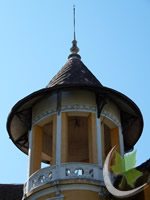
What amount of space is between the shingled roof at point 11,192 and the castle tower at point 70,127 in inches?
64.4

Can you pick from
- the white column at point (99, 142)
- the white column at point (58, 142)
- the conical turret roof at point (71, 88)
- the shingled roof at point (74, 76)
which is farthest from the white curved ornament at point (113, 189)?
the shingled roof at point (74, 76)

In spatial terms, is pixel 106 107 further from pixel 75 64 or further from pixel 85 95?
pixel 75 64

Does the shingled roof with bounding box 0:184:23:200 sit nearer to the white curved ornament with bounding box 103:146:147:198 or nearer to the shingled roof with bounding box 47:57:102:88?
the shingled roof with bounding box 47:57:102:88

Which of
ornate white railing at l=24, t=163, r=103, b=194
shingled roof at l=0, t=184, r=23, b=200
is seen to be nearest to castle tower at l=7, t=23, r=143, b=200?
ornate white railing at l=24, t=163, r=103, b=194

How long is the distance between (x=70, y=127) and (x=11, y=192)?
153 inches

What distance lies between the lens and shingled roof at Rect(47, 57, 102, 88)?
64.1ft

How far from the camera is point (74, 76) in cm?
2008

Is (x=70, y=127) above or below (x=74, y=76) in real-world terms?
below

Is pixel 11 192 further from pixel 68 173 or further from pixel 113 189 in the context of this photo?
pixel 113 189

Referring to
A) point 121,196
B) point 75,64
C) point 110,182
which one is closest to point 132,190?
point 121,196

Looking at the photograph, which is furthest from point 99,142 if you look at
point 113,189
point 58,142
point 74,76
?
point 74,76

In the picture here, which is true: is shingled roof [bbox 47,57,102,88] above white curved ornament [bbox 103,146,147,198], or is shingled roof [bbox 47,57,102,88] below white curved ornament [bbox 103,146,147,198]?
above

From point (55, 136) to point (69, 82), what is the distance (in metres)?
2.30

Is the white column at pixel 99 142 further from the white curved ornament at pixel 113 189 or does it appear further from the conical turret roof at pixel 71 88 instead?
the conical turret roof at pixel 71 88
